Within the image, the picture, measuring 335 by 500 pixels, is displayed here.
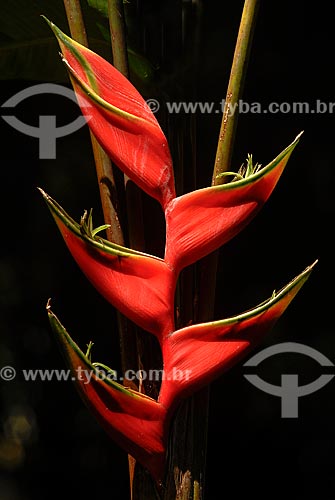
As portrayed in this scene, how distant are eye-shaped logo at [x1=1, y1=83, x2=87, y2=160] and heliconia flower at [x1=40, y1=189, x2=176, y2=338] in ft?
1.05

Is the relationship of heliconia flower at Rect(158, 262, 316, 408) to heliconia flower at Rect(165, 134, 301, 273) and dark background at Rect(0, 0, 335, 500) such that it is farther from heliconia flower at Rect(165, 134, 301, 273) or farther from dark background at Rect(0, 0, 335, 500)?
dark background at Rect(0, 0, 335, 500)

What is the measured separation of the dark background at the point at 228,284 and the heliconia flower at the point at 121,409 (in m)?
0.29

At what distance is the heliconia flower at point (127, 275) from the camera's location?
2.01 feet

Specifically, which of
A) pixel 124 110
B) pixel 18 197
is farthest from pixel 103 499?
pixel 124 110

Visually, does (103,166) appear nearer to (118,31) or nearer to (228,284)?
(118,31)

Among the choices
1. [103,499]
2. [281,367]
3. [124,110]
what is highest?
[124,110]

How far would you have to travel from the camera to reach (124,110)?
0.64 meters

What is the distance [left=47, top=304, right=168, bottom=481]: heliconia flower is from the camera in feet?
1.98

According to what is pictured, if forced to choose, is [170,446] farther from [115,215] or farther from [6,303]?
[6,303]

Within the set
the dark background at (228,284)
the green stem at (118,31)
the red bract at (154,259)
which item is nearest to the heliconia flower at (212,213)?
the red bract at (154,259)

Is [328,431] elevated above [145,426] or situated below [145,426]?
below

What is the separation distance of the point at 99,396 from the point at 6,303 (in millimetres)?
384

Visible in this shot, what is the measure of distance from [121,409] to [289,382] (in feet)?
0.99

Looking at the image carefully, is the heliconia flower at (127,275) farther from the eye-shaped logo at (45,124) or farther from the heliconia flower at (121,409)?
the eye-shaped logo at (45,124)
